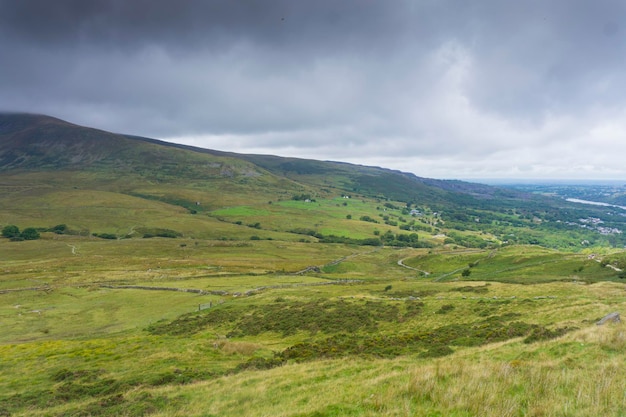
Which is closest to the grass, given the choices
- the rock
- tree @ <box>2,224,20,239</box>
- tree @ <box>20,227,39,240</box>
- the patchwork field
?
the patchwork field

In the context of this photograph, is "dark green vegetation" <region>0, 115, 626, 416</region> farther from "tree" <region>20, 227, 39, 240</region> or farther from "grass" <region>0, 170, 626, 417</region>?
"tree" <region>20, 227, 39, 240</region>

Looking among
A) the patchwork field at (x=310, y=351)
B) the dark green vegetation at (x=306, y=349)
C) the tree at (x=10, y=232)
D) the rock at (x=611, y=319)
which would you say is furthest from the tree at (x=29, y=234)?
the rock at (x=611, y=319)

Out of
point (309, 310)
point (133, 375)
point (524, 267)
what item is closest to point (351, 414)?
point (133, 375)

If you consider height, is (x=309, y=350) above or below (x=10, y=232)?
above

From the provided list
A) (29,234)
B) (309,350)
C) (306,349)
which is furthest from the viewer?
(29,234)

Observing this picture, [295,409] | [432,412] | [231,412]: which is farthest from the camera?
[231,412]

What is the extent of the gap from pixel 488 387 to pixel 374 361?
37.4ft

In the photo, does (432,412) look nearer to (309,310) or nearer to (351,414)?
(351,414)

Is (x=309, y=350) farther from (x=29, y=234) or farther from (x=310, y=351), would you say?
(x=29, y=234)

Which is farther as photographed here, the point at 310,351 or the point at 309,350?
the point at 309,350

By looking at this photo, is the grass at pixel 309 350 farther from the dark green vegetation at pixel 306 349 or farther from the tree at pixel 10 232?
the tree at pixel 10 232

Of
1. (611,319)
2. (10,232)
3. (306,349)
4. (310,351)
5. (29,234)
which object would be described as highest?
(611,319)

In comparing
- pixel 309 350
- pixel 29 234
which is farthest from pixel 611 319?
pixel 29 234

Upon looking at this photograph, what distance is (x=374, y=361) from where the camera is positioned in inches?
848
